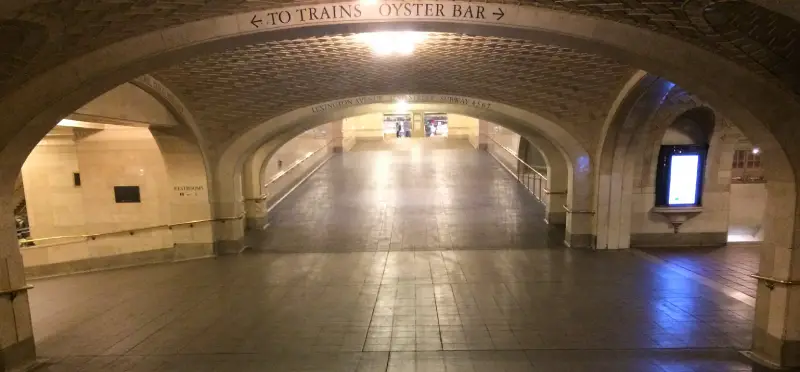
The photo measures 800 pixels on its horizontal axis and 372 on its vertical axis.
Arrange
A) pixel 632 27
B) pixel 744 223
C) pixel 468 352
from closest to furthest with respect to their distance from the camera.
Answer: pixel 632 27
pixel 468 352
pixel 744 223

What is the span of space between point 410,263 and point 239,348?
171 inches

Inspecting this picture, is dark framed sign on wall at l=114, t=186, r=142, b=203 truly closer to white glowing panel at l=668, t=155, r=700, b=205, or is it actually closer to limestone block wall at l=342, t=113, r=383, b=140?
white glowing panel at l=668, t=155, r=700, b=205

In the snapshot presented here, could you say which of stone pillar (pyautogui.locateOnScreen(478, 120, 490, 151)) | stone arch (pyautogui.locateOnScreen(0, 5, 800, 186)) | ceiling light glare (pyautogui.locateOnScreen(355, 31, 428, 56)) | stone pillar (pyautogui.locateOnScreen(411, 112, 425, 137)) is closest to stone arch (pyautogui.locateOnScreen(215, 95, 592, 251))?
ceiling light glare (pyautogui.locateOnScreen(355, 31, 428, 56))

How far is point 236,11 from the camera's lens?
438 cm

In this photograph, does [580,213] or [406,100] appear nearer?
[580,213]

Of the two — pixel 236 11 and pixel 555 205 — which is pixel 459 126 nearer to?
pixel 555 205

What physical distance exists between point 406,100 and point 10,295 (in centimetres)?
892

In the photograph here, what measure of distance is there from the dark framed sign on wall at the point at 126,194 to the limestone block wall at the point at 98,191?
109 millimetres

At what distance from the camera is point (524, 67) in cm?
780

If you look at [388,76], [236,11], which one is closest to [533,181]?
[388,76]

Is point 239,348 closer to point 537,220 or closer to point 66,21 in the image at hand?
point 66,21

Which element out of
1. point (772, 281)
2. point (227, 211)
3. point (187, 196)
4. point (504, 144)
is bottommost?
point (772, 281)

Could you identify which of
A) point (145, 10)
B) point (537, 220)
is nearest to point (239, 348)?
point (145, 10)

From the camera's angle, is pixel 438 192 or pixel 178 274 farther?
pixel 438 192
